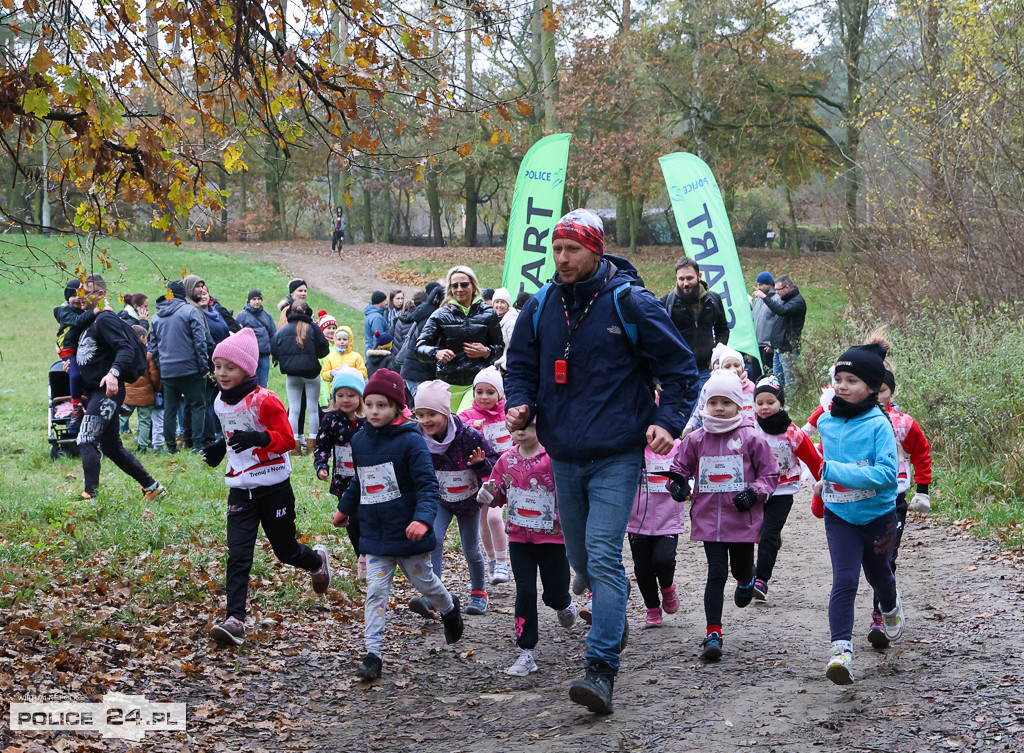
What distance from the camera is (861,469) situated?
212 inches

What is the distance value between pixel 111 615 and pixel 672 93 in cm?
3009

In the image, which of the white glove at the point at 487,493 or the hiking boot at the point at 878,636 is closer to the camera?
the hiking boot at the point at 878,636

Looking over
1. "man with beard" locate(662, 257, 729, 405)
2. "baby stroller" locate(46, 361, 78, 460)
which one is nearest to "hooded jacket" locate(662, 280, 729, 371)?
"man with beard" locate(662, 257, 729, 405)

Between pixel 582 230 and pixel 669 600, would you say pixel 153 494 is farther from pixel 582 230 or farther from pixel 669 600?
pixel 582 230

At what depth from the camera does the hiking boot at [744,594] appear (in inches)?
263

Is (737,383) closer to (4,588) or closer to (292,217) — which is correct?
(4,588)

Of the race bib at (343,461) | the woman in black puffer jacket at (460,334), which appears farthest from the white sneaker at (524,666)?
the woman in black puffer jacket at (460,334)

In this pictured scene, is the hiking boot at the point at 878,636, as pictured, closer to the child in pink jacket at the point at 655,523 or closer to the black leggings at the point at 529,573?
the child in pink jacket at the point at 655,523

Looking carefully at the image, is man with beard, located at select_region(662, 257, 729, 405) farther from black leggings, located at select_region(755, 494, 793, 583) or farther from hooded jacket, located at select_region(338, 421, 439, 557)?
hooded jacket, located at select_region(338, 421, 439, 557)

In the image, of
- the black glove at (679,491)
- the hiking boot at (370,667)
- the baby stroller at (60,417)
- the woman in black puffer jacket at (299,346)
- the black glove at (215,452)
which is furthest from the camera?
the woman in black puffer jacket at (299,346)

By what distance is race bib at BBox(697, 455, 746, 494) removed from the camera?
631 cm

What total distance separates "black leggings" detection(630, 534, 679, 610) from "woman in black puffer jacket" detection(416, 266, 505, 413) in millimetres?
2781

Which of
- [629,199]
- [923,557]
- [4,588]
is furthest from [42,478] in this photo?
[629,199]

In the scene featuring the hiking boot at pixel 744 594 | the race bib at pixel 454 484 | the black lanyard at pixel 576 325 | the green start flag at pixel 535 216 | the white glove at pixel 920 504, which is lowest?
the hiking boot at pixel 744 594
